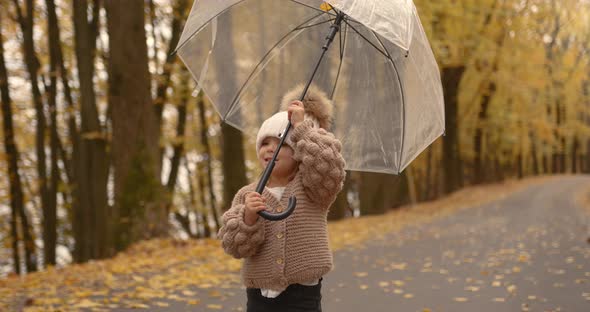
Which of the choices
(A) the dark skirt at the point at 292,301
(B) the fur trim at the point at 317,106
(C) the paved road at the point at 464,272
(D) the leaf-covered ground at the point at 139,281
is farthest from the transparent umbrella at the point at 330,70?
(D) the leaf-covered ground at the point at 139,281

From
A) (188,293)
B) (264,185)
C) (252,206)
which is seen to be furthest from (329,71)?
(188,293)

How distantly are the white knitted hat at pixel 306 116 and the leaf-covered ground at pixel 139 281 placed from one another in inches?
136

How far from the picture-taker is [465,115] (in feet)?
99.0

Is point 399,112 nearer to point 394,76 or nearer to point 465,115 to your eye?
point 394,76

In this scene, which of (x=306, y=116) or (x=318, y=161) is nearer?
(x=318, y=161)

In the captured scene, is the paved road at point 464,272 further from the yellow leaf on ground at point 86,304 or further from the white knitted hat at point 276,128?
the white knitted hat at point 276,128

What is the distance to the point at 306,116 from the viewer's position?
359cm

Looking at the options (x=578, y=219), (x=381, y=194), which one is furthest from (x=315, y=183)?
(x=381, y=194)

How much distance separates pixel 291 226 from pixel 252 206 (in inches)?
10.3

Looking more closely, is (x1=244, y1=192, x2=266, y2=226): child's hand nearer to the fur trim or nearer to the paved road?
the fur trim

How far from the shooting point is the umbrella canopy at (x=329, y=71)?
423cm

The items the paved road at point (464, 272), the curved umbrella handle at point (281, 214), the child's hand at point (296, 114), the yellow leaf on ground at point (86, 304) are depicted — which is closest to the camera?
the curved umbrella handle at point (281, 214)

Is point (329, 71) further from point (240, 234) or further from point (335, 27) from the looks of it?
point (240, 234)

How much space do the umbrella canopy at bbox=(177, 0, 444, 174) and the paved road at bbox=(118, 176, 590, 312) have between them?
2.69 m
